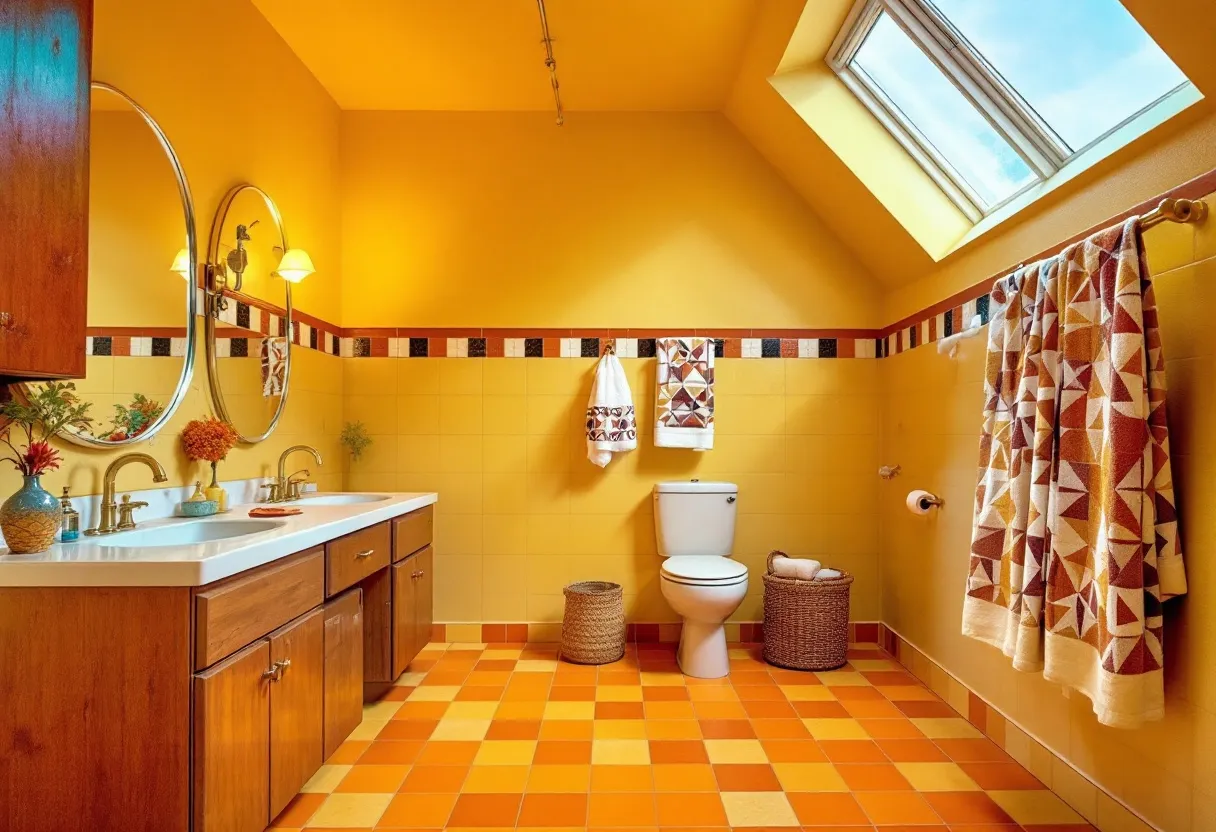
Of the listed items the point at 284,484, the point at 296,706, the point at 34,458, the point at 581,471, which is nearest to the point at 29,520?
the point at 34,458

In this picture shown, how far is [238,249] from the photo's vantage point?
2.37 meters

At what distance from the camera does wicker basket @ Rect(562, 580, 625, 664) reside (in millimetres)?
2934

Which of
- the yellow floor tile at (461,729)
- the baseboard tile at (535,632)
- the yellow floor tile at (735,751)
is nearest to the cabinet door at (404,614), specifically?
the yellow floor tile at (461,729)

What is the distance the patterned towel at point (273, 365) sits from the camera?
2520 millimetres

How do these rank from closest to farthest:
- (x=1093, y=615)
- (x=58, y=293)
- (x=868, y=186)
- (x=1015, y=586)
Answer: (x=58, y=293)
(x=1093, y=615)
(x=1015, y=586)
(x=868, y=186)

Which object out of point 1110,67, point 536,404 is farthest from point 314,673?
point 1110,67

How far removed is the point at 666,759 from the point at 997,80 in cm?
238

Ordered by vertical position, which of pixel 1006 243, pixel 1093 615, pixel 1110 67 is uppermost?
pixel 1110 67

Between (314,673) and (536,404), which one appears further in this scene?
(536,404)

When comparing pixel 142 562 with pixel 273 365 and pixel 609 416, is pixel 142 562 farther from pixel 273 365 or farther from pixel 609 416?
pixel 609 416

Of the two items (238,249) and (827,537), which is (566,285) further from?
(827,537)

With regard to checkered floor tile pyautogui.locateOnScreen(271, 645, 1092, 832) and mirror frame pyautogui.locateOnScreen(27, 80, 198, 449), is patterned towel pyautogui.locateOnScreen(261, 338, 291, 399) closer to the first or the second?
mirror frame pyautogui.locateOnScreen(27, 80, 198, 449)

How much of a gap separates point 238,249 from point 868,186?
2.35 m

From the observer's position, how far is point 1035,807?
1812mm
